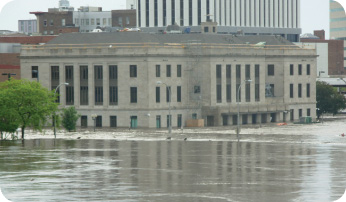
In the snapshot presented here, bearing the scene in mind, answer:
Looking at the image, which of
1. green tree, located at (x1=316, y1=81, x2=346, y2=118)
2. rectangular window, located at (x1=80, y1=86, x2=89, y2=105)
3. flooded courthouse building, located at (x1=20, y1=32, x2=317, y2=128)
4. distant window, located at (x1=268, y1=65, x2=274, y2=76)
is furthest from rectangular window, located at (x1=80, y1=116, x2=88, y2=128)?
green tree, located at (x1=316, y1=81, x2=346, y2=118)

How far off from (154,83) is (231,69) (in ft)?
54.7

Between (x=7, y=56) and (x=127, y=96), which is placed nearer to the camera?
(x=127, y=96)

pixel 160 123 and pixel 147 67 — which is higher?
pixel 147 67

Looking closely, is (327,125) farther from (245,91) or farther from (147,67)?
(147,67)

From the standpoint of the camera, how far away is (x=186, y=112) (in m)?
144

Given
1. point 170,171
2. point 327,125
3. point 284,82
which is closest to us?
point 170,171

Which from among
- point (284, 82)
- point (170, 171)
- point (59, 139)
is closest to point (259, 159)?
point (170, 171)

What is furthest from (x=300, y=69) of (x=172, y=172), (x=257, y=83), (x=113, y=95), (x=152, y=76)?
(x=172, y=172)

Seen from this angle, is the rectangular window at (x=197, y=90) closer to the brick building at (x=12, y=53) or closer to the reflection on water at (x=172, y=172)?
the brick building at (x=12, y=53)

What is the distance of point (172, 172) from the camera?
69.8 meters

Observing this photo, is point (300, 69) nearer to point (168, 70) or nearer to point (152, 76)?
point (168, 70)

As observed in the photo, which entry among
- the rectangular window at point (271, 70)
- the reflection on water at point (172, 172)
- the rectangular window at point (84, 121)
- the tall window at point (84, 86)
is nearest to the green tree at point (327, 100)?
the rectangular window at point (271, 70)

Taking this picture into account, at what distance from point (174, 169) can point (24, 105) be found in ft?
128

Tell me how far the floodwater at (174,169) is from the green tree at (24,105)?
2870 mm
